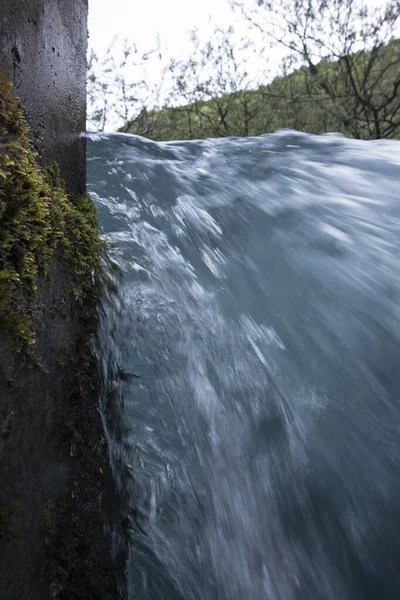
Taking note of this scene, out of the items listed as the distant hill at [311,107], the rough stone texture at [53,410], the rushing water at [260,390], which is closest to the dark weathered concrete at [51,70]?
the rough stone texture at [53,410]

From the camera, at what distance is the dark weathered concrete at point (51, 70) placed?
1230 millimetres

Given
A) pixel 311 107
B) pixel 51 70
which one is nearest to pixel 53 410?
pixel 51 70

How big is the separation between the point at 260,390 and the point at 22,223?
1.23m

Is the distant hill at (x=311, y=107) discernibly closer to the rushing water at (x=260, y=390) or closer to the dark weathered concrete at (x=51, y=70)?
the rushing water at (x=260, y=390)

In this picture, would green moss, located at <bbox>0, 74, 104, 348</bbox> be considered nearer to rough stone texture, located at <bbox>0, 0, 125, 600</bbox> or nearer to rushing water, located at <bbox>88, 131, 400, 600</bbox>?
rough stone texture, located at <bbox>0, 0, 125, 600</bbox>

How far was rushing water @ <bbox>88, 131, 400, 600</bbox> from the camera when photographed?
171 cm

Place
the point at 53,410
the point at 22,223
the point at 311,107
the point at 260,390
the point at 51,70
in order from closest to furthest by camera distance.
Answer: the point at 22,223, the point at 53,410, the point at 51,70, the point at 260,390, the point at 311,107

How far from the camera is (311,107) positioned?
31.5ft

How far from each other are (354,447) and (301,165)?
2290mm

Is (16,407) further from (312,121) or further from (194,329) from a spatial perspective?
(312,121)

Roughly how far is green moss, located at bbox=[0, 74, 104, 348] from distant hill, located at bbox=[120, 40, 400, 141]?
8.02 meters

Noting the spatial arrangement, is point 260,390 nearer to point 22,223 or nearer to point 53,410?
point 53,410

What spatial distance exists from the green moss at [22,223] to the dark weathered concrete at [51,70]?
74 millimetres

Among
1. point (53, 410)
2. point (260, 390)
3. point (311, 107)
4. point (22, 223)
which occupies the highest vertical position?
point (311, 107)
